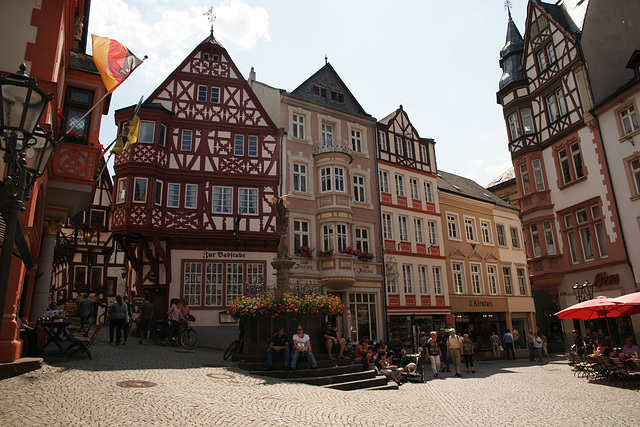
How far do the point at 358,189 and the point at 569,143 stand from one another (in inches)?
470

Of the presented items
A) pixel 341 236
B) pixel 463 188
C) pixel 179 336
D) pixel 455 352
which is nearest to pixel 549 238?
pixel 455 352

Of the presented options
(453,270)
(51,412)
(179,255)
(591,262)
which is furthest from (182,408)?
(453,270)

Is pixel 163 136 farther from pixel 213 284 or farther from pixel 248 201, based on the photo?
pixel 213 284

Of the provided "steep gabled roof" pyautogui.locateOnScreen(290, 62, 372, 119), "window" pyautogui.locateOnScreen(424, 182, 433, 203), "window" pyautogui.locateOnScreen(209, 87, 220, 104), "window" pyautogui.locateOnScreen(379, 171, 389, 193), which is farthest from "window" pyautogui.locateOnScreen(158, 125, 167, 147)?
"window" pyautogui.locateOnScreen(424, 182, 433, 203)

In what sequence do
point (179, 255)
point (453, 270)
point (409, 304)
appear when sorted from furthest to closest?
point (453, 270), point (409, 304), point (179, 255)

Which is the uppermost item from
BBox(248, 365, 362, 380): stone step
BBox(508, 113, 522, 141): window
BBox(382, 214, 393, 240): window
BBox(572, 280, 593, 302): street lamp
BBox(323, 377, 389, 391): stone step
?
BBox(508, 113, 522, 141): window

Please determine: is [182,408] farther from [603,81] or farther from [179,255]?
[603,81]

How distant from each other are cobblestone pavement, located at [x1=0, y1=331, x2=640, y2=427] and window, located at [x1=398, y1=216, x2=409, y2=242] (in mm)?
15693

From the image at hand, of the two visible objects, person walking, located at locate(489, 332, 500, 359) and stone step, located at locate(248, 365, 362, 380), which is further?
person walking, located at locate(489, 332, 500, 359)

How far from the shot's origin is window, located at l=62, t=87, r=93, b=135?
14367 millimetres

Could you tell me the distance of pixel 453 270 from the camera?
32.0 metres

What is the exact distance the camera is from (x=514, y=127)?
27875 mm

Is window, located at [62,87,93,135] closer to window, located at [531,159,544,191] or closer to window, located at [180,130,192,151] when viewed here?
window, located at [180,130,192,151]

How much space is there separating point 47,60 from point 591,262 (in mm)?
23846
